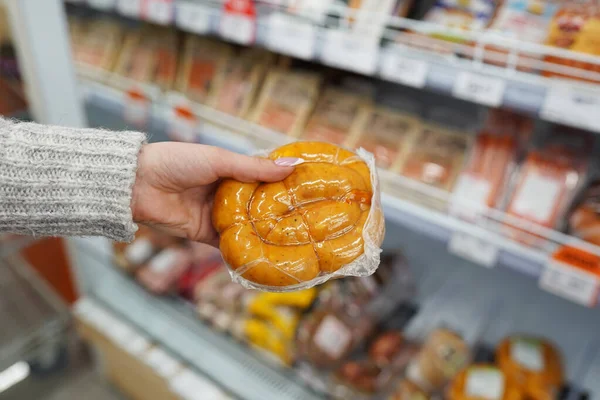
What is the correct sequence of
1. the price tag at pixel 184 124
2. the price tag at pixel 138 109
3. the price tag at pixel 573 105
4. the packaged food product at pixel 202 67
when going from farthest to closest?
the packaged food product at pixel 202 67, the price tag at pixel 138 109, the price tag at pixel 184 124, the price tag at pixel 573 105

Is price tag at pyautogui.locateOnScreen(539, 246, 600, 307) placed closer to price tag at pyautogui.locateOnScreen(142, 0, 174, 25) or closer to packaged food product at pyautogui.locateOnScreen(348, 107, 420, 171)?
packaged food product at pyautogui.locateOnScreen(348, 107, 420, 171)

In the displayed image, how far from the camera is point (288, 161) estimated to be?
84cm

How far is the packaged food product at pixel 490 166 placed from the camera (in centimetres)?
133

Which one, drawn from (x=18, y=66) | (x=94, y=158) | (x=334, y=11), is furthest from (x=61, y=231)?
(x=18, y=66)

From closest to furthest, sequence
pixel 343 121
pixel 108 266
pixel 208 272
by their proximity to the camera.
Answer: pixel 343 121 < pixel 208 272 < pixel 108 266

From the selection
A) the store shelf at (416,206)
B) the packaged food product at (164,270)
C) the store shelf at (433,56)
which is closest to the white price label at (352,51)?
the store shelf at (433,56)

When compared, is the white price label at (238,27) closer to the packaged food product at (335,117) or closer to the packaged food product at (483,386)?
the packaged food product at (335,117)

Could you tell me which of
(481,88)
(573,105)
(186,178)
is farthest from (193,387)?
(573,105)

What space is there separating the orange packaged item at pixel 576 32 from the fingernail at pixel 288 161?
0.67m

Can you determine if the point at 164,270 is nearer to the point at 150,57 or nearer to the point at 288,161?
the point at 150,57

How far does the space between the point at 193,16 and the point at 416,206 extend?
0.88 metres

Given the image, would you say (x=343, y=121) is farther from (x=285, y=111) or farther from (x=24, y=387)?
(x=24, y=387)

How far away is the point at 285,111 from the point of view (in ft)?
5.69

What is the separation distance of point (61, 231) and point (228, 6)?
2.82 ft
